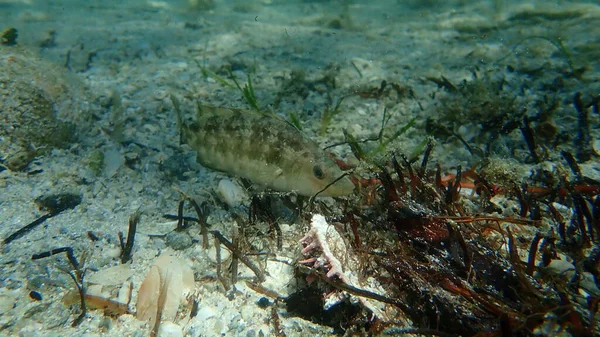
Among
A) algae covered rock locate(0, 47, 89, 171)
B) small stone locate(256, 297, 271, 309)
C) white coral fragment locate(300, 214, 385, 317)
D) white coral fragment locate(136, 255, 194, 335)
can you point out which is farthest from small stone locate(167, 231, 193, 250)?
algae covered rock locate(0, 47, 89, 171)

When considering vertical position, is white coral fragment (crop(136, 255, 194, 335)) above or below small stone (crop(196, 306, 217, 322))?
above

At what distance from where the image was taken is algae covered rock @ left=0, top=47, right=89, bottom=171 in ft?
12.4

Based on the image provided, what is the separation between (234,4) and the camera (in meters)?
13.3

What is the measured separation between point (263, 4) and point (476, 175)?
12.7 m

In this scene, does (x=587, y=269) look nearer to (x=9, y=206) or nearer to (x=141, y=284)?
(x=141, y=284)

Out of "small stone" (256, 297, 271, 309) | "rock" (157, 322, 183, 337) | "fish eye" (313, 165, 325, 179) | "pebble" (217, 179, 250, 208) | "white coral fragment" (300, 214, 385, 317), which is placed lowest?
"rock" (157, 322, 183, 337)

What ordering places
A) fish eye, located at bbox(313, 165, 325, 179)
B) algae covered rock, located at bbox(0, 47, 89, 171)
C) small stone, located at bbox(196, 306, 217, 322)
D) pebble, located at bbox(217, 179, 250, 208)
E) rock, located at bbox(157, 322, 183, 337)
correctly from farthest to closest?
algae covered rock, located at bbox(0, 47, 89, 171) < pebble, located at bbox(217, 179, 250, 208) < fish eye, located at bbox(313, 165, 325, 179) < small stone, located at bbox(196, 306, 217, 322) < rock, located at bbox(157, 322, 183, 337)

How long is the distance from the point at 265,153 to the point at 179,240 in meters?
1.09

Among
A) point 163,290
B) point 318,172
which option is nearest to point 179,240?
point 163,290

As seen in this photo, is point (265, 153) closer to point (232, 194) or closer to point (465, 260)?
point (232, 194)

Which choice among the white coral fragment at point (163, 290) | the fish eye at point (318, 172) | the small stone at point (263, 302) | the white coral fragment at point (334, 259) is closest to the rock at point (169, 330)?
the white coral fragment at point (163, 290)

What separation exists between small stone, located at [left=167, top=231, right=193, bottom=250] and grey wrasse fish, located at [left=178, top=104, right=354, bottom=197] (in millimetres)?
773

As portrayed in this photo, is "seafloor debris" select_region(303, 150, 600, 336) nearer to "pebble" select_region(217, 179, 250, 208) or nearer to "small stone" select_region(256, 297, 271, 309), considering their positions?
"small stone" select_region(256, 297, 271, 309)

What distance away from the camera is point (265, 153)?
3.01 metres
